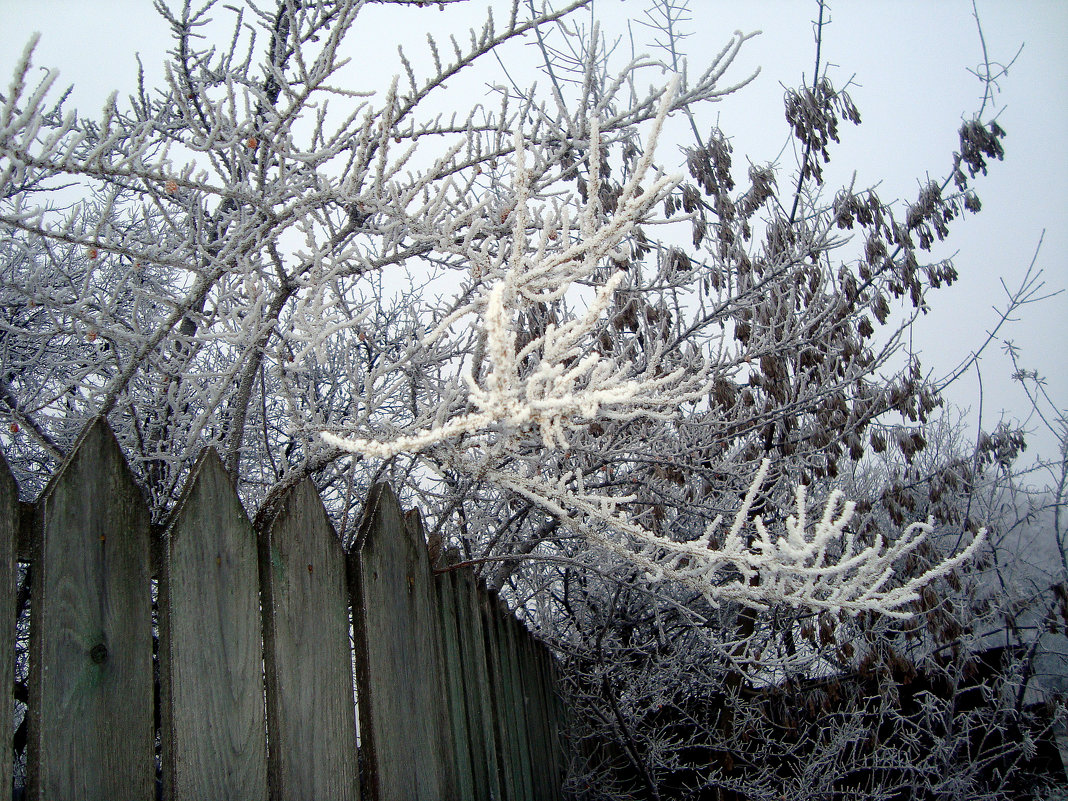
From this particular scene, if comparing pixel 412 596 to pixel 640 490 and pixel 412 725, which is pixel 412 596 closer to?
pixel 412 725

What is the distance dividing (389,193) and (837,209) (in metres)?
4.25

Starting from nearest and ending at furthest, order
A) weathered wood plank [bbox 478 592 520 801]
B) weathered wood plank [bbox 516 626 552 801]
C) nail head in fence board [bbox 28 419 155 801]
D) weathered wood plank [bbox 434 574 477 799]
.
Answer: nail head in fence board [bbox 28 419 155 801] → weathered wood plank [bbox 434 574 477 799] → weathered wood plank [bbox 478 592 520 801] → weathered wood plank [bbox 516 626 552 801]

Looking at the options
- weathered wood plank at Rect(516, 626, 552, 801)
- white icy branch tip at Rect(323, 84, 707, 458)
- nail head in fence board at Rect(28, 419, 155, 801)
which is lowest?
weathered wood plank at Rect(516, 626, 552, 801)

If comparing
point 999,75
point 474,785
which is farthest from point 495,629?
point 999,75

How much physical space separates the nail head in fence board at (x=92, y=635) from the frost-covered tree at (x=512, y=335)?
0.30 meters

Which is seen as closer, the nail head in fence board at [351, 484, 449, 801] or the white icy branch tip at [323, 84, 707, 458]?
the white icy branch tip at [323, 84, 707, 458]

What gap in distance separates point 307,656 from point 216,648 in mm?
209

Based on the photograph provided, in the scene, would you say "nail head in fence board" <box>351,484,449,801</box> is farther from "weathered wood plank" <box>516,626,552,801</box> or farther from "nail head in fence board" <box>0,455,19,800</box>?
"weathered wood plank" <box>516,626,552,801</box>

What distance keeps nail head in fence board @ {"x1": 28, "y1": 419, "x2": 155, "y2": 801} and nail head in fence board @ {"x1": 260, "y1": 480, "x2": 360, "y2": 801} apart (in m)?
0.22

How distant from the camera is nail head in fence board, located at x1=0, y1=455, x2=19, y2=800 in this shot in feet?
3.34

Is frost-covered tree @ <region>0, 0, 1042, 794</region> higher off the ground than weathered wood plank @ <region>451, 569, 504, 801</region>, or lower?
higher

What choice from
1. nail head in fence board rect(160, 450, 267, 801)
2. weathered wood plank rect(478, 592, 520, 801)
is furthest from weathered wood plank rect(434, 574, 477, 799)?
nail head in fence board rect(160, 450, 267, 801)

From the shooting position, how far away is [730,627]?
4148mm

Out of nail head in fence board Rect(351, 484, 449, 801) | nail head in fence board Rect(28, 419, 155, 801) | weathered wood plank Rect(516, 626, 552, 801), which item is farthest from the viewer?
weathered wood plank Rect(516, 626, 552, 801)
